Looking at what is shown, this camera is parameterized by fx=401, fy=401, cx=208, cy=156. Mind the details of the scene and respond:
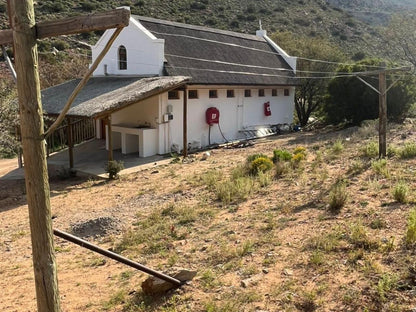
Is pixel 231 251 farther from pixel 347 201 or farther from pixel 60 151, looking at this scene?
pixel 60 151

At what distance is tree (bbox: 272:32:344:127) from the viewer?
85.2 ft

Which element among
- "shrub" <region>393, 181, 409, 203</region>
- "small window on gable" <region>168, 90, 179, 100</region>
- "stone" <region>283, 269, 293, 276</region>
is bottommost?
"stone" <region>283, 269, 293, 276</region>

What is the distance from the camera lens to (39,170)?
349 centimetres

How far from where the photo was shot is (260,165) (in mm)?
12281

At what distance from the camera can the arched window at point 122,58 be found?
20.1m

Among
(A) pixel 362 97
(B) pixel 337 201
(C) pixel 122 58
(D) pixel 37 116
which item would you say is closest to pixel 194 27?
(C) pixel 122 58

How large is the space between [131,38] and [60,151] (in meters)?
6.75

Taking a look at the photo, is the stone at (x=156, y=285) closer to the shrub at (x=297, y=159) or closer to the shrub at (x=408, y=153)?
the shrub at (x=297, y=159)

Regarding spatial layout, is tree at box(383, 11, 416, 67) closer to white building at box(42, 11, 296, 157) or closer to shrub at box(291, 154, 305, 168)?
white building at box(42, 11, 296, 157)

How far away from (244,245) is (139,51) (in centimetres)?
1438

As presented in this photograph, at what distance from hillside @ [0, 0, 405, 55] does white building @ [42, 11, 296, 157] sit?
20.4 meters

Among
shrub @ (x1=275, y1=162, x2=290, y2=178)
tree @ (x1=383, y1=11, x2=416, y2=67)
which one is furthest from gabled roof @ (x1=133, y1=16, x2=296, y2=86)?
shrub @ (x1=275, y1=162, x2=290, y2=178)

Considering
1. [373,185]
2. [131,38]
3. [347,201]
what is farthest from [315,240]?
[131,38]

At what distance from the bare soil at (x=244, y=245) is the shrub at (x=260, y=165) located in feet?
2.76
